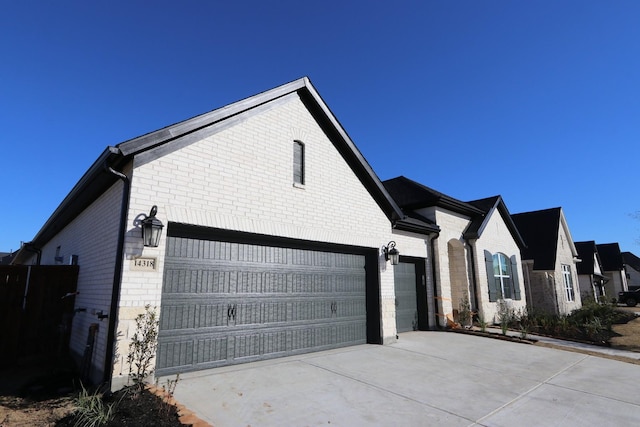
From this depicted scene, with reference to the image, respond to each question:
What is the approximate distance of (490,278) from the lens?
14102 mm

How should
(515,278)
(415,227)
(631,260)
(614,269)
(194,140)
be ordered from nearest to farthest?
1. (194,140)
2. (415,227)
3. (515,278)
4. (614,269)
5. (631,260)

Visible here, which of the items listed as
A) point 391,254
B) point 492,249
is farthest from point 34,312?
point 492,249

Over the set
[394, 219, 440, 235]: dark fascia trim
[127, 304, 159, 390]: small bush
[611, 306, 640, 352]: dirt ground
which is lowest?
[611, 306, 640, 352]: dirt ground

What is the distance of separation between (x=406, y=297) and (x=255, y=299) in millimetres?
6275

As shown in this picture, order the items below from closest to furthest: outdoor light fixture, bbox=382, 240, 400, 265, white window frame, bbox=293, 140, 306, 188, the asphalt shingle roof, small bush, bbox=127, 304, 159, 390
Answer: small bush, bbox=127, 304, 159, 390 < white window frame, bbox=293, 140, 306, 188 < outdoor light fixture, bbox=382, 240, 400, 265 < the asphalt shingle roof

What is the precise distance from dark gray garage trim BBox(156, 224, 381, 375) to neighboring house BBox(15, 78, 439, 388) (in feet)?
0.08

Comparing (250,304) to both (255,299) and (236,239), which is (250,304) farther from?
(236,239)

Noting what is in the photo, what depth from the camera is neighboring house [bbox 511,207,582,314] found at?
19078 millimetres

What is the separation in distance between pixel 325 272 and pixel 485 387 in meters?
3.94

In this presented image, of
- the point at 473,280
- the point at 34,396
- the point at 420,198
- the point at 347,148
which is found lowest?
the point at 34,396

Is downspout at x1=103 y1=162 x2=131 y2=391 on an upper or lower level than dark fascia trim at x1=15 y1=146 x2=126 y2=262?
lower

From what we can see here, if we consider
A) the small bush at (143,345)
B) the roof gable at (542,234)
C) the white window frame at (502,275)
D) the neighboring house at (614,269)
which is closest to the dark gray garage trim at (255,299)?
the small bush at (143,345)

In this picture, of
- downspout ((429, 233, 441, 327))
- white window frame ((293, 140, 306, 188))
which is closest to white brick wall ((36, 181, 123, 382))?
white window frame ((293, 140, 306, 188))

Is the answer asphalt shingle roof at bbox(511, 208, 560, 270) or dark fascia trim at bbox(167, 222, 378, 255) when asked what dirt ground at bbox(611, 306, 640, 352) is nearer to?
asphalt shingle roof at bbox(511, 208, 560, 270)
